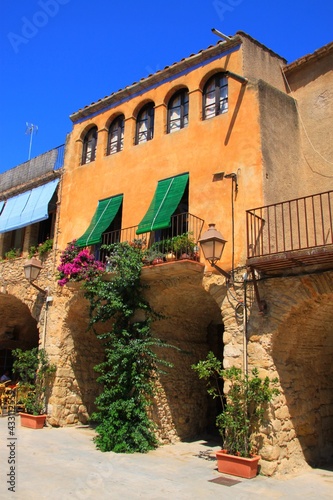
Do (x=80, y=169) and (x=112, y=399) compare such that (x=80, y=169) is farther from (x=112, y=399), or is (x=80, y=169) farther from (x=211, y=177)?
(x=112, y=399)

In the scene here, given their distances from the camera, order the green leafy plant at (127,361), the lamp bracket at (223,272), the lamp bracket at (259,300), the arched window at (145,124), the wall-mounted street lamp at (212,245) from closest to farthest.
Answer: the lamp bracket at (259,300)
the wall-mounted street lamp at (212,245)
the lamp bracket at (223,272)
the green leafy plant at (127,361)
the arched window at (145,124)

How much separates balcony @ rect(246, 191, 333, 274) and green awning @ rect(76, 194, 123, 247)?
4214 millimetres

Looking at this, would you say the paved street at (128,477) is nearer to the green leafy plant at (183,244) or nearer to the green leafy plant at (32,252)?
the green leafy plant at (183,244)

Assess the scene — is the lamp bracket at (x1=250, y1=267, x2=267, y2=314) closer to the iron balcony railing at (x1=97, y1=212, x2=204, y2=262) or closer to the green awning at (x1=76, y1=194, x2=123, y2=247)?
the iron balcony railing at (x1=97, y1=212, x2=204, y2=262)

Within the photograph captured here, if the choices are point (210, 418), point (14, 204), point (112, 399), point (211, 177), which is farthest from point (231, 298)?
point (14, 204)

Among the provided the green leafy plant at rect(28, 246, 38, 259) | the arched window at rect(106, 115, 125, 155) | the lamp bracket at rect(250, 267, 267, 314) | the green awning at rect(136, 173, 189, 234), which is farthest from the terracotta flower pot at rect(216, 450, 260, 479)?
the green leafy plant at rect(28, 246, 38, 259)

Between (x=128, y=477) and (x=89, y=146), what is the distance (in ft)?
32.1

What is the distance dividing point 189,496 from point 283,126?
7.83 meters

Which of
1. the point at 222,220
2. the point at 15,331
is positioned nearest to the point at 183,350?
the point at 222,220

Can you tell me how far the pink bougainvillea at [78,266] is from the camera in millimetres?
11367

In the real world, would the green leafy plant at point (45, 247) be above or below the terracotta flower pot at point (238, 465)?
→ above

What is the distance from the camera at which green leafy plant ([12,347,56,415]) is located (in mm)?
12492

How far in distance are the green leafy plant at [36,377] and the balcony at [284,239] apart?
22.3ft

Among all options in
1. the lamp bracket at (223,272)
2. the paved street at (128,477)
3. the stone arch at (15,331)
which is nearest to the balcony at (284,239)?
the lamp bracket at (223,272)
